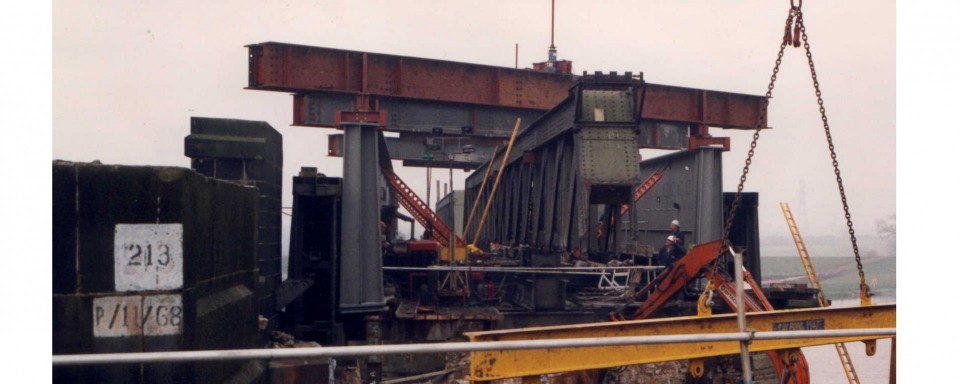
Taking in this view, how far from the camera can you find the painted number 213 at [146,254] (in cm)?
503

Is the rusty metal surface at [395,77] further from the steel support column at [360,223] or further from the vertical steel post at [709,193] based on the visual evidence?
the vertical steel post at [709,193]

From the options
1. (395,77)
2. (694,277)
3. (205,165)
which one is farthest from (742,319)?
(395,77)

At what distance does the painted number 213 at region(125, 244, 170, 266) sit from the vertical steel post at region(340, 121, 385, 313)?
887cm

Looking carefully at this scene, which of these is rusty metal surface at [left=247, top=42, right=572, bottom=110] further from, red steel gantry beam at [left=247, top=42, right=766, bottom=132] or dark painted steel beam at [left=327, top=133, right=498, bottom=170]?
dark painted steel beam at [left=327, top=133, right=498, bottom=170]

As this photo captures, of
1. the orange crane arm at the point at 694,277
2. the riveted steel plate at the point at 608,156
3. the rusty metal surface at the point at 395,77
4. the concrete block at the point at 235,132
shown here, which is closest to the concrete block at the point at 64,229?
the concrete block at the point at 235,132

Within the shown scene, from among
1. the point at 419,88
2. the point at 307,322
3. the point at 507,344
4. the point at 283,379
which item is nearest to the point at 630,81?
the point at 419,88

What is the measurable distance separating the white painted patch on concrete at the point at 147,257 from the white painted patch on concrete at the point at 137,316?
0.08 meters

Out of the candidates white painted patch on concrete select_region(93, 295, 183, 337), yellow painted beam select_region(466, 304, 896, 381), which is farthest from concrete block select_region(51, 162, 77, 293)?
yellow painted beam select_region(466, 304, 896, 381)

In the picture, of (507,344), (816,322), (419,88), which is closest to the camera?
(507,344)

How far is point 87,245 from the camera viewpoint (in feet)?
16.2

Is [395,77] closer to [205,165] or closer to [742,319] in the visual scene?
[205,165]

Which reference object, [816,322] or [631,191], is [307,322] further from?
[816,322]

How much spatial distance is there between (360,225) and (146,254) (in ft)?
29.9

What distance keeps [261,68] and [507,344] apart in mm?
11488
